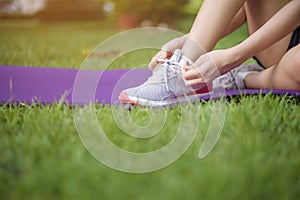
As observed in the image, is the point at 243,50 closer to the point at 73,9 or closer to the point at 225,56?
the point at 225,56

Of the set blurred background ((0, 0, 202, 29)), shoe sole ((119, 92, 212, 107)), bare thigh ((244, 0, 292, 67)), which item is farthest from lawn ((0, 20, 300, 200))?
blurred background ((0, 0, 202, 29))

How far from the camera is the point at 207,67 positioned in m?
1.37

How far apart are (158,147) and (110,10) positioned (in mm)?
5440

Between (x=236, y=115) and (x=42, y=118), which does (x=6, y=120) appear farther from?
(x=236, y=115)

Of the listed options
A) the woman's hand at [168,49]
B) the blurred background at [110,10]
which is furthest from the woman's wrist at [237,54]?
the blurred background at [110,10]

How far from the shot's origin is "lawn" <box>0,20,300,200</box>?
0.76m

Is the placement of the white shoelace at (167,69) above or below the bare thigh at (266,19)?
below

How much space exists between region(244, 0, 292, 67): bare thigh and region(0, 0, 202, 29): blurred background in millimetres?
3067

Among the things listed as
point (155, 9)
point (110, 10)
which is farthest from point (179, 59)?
point (110, 10)

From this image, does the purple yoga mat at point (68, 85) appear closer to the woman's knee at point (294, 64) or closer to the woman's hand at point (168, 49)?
the woman's knee at point (294, 64)

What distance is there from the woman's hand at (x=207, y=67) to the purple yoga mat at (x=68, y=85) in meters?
0.06

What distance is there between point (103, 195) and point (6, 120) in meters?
0.58

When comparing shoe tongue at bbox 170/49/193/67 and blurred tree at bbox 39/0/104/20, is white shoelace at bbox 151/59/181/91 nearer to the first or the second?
shoe tongue at bbox 170/49/193/67

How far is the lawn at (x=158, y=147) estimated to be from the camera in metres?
0.76
